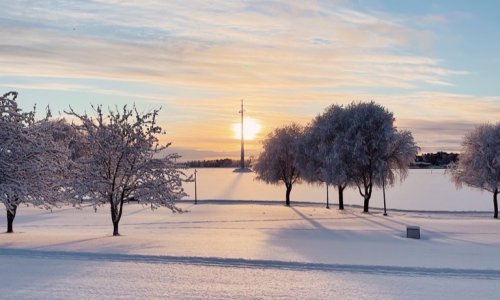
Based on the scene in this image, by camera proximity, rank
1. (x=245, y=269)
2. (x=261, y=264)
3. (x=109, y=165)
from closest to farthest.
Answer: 1. (x=245, y=269)
2. (x=261, y=264)
3. (x=109, y=165)

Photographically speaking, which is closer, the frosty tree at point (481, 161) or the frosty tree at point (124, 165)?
the frosty tree at point (124, 165)

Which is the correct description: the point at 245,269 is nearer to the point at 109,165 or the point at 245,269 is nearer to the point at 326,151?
the point at 109,165

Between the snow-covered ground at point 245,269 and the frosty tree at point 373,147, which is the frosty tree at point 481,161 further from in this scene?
the snow-covered ground at point 245,269

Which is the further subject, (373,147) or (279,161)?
(279,161)

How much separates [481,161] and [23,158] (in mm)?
39480

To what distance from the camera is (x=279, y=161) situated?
58.2 metres

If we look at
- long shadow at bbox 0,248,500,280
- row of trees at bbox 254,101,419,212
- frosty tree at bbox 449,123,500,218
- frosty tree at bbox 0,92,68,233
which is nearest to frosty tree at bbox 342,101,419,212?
row of trees at bbox 254,101,419,212

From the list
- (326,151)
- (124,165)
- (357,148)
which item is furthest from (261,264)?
(326,151)

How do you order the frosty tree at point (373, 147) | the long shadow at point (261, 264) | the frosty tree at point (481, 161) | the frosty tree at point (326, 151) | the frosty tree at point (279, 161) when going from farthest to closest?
the frosty tree at point (279, 161) < the frosty tree at point (326, 151) < the frosty tree at point (373, 147) < the frosty tree at point (481, 161) < the long shadow at point (261, 264)

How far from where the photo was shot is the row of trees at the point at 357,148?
45.8 meters

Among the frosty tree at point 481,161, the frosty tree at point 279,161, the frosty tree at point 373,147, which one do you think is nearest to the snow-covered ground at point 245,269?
the frosty tree at point 373,147

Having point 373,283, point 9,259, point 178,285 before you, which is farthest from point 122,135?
point 373,283

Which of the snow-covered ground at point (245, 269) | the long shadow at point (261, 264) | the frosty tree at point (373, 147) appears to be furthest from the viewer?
the frosty tree at point (373, 147)

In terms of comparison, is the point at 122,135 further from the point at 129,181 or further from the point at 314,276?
the point at 314,276
